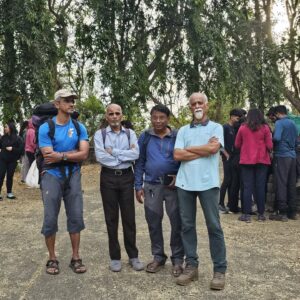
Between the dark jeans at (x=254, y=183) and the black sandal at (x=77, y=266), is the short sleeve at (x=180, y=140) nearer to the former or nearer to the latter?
the black sandal at (x=77, y=266)

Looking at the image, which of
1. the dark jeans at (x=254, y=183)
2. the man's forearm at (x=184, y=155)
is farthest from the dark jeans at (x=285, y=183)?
the man's forearm at (x=184, y=155)

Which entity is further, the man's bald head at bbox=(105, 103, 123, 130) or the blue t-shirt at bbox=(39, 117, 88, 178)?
the man's bald head at bbox=(105, 103, 123, 130)

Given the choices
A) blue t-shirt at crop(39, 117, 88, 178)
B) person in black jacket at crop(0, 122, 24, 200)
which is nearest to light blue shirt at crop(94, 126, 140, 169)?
blue t-shirt at crop(39, 117, 88, 178)

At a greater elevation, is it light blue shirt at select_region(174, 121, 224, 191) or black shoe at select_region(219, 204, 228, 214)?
light blue shirt at select_region(174, 121, 224, 191)

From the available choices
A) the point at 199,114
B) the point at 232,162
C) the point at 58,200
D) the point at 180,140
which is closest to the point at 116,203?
the point at 58,200

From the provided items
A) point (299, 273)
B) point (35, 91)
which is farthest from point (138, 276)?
point (35, 91)

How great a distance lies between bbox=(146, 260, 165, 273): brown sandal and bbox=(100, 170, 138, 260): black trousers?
302 mm

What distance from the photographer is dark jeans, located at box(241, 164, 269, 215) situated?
21.9 feet

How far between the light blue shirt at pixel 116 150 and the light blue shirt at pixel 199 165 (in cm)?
55

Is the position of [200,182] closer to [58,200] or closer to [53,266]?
[58,200]

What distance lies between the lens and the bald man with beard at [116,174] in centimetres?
428

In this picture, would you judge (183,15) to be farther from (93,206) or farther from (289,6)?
(93,206)

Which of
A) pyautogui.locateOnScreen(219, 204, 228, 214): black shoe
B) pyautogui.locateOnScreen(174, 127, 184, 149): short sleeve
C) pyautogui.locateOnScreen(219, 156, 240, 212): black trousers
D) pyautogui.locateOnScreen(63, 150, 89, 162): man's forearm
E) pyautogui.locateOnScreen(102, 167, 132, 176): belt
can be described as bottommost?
pyautogui.locateOnScreen(219, 204, 228, 214): black shoe

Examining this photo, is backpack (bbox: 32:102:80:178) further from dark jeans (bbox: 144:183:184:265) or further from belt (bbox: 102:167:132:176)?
dark jeans (bbox: 144:183:184:265)
